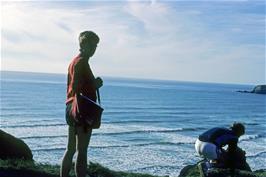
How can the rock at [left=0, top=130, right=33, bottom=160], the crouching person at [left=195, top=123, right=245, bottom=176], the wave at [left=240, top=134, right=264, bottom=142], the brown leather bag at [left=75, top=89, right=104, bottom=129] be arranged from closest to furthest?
the brown leather bag at [left=75, top=89, right=104, bottom=129], the crouching person at [left=195, top=123, right=245, bottom=176], the rock at [left=0, top=130, right=33, bottom=160], the wave at [left=240, top=134, right=264, bottom=142]

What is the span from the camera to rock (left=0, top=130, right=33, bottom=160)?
1016 centimetres

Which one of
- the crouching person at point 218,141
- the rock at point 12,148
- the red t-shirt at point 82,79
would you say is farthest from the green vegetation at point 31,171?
the red t-shirt at point 82,79

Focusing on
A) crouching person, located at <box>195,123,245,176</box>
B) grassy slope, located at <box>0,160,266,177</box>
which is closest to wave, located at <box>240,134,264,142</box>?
grassy slope, located at <box>0,160,266,177</box>

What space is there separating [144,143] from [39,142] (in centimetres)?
609

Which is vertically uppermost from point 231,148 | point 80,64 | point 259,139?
point 80,64

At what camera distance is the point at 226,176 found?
8.25 m

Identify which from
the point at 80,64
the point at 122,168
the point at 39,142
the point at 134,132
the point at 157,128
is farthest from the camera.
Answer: the point at 157,128

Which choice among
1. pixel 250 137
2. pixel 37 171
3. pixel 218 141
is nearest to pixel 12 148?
pixel 37 171

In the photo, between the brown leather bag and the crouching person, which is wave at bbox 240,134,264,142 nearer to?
the crouching person

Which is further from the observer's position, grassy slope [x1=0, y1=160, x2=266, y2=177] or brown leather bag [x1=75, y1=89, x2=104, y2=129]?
grassy slope [x1=0, y1=160, x2=266, y2=177]

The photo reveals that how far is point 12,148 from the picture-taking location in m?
10.4

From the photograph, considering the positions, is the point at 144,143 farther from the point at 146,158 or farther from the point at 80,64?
the point at 80,64

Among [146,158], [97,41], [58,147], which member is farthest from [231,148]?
[58,147]

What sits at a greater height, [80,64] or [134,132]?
[80,64]
